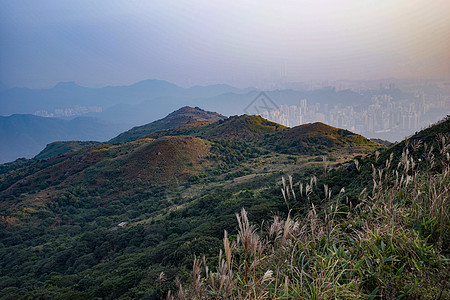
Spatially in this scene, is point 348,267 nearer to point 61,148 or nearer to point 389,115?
point 61,148

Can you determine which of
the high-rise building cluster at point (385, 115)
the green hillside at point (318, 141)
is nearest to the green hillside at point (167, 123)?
the high-rise building cluster at point (385, 115)

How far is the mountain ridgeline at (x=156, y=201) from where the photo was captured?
11297mm

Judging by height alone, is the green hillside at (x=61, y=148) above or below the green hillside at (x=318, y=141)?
above

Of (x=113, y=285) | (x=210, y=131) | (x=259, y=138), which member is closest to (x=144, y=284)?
(x=113, y=285)

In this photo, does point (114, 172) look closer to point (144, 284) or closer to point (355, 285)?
point (144, 284)

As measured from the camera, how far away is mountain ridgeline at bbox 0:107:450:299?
1130 centimetres

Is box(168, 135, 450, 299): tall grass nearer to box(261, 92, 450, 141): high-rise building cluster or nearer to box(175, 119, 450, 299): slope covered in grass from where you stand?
box(175, 119, 450, 299): slope covered in grass

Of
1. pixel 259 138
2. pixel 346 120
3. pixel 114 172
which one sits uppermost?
pixel 346 120

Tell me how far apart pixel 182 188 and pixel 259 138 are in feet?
135

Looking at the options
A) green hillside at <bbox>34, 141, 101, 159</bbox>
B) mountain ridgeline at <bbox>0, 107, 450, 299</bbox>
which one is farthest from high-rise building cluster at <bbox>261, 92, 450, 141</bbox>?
green hillside at <bbox>34, 141, 101, 159</bbox>

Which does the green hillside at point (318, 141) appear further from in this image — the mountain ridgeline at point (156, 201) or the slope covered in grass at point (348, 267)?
the slope covered in grass at point (348, 267)

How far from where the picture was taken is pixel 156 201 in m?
38.3

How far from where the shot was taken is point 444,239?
2.68 metres

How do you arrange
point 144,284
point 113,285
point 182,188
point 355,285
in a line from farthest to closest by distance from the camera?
point 182,188 → point 113,285 → point 144,284 → point 355,285
